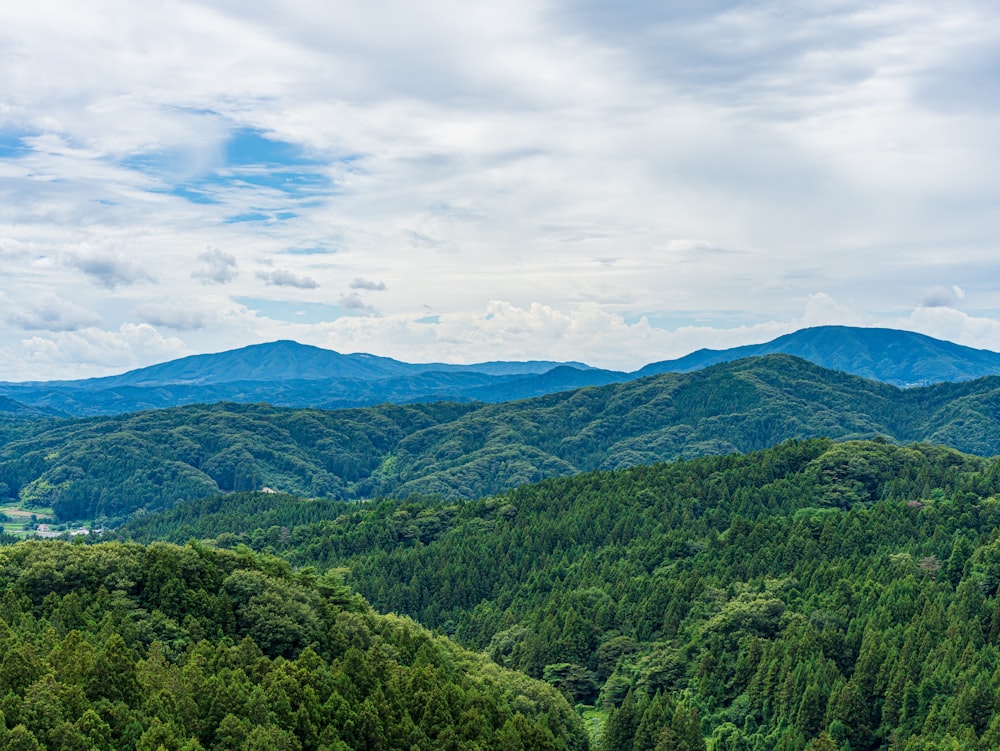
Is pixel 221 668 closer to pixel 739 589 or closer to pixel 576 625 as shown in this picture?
pixel 576 625

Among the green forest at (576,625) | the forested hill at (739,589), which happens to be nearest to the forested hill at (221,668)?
the green forest at (576,625)

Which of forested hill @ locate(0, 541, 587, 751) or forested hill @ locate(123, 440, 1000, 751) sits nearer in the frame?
forested hill @ locate(0, 541, 587, 751)

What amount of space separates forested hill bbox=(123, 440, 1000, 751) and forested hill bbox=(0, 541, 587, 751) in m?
22.4

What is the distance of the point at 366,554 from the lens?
179250mm

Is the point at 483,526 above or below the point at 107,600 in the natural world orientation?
below

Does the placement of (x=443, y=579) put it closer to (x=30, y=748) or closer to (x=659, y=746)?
(x=659, y=746)

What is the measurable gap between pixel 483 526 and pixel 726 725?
3748 inches

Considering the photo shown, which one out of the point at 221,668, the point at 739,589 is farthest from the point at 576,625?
the point at 221,668

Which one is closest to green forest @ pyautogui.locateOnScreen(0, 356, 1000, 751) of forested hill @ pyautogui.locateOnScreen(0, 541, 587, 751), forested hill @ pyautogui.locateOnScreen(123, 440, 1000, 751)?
forested hill @ pyautogui.locateOnScreen(0, 541, 587, 751)

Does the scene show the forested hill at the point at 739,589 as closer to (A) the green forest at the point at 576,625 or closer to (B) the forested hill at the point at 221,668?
(A) the green forest at the point at 576,625

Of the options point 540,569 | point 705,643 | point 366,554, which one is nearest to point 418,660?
point 705,643

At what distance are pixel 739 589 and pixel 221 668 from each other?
81.8 metres

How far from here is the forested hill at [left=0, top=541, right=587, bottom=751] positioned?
164ft

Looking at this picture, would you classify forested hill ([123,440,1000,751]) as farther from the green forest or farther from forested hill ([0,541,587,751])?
forested hill ([0,541,587,751])
